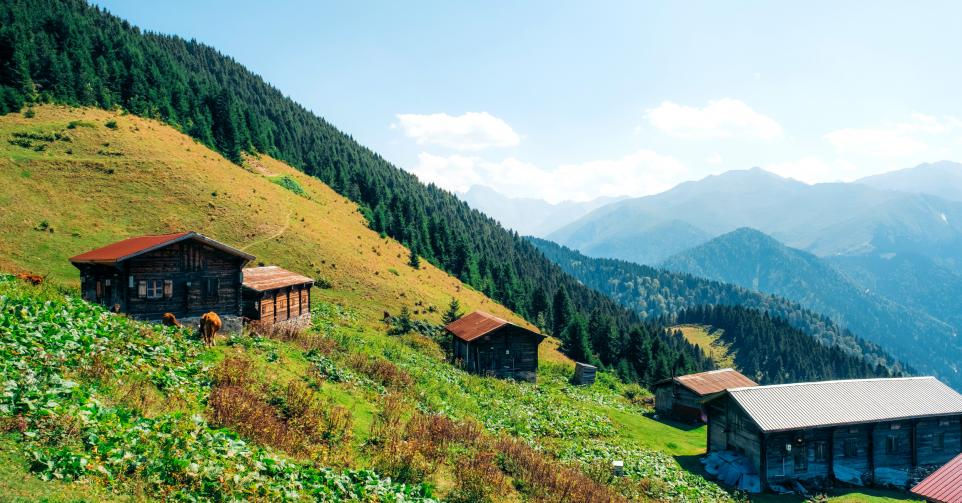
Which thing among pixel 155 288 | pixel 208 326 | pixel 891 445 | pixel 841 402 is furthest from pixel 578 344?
pixel 208 326

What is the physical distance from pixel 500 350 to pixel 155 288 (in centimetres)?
2891

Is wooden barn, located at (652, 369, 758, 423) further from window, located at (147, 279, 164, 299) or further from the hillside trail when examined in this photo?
the hillside trail

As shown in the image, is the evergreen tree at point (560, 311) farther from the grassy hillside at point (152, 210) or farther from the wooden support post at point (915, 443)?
the wooden support post at point (915, 443)

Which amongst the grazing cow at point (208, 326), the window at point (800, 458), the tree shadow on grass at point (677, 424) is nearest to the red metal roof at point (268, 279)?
the grazing cow at point (208, 326)

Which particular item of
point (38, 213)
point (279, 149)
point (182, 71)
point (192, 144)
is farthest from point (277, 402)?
point (182, 71)

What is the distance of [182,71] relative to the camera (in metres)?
134

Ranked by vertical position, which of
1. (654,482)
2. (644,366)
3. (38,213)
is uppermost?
(38,213)

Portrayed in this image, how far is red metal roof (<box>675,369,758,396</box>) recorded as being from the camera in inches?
1900

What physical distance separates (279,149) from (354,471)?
141 metres

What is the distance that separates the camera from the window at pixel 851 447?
3372cm

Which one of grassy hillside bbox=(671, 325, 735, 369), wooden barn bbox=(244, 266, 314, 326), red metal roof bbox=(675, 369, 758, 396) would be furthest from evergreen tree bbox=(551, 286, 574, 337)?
grassy hillside bbox=(671, 325, 735, 369)

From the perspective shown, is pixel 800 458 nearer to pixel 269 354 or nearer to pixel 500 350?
pixel 500 350

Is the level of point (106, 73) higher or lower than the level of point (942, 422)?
higher

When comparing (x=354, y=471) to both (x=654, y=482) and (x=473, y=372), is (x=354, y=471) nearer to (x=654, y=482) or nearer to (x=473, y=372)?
(x=654, y=482)
